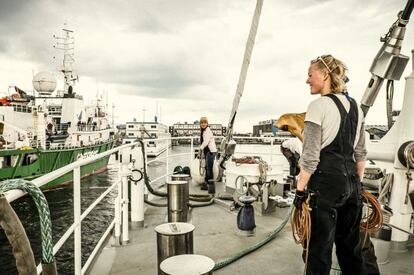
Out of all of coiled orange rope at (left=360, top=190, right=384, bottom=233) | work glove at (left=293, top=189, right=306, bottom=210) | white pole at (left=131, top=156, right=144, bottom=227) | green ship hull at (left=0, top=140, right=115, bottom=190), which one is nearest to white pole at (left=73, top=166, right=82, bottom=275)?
work glove at (left=293, top=189, right=306, bottom=210)

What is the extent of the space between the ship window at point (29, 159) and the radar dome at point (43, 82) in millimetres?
13721

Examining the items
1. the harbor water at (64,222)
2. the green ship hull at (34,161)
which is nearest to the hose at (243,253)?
Answer: the harbor water at (64,222)

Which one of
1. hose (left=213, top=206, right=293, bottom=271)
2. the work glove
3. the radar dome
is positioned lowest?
hose (left=213, top=206, right=293, bottom=271)

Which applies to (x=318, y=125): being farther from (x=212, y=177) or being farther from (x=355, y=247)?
(x=212, y=177)

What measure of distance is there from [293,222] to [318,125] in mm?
884

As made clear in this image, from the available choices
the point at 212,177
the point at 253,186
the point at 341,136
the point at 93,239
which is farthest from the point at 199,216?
the point at 93,239

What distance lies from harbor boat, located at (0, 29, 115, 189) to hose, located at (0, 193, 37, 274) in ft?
58.0

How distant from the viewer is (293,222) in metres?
2.51

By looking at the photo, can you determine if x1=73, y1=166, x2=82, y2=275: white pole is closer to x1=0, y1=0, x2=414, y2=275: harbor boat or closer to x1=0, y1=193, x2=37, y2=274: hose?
x1=0, y1=0, x2=414, y2=275: harbor boat

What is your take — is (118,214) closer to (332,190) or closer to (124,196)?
(124,196)

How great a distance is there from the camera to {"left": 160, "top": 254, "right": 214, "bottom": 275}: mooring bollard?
1.97 metres

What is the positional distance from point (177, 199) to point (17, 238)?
3557 mm

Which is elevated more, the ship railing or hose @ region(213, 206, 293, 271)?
the ship railing

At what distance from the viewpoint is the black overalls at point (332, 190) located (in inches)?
85.2
